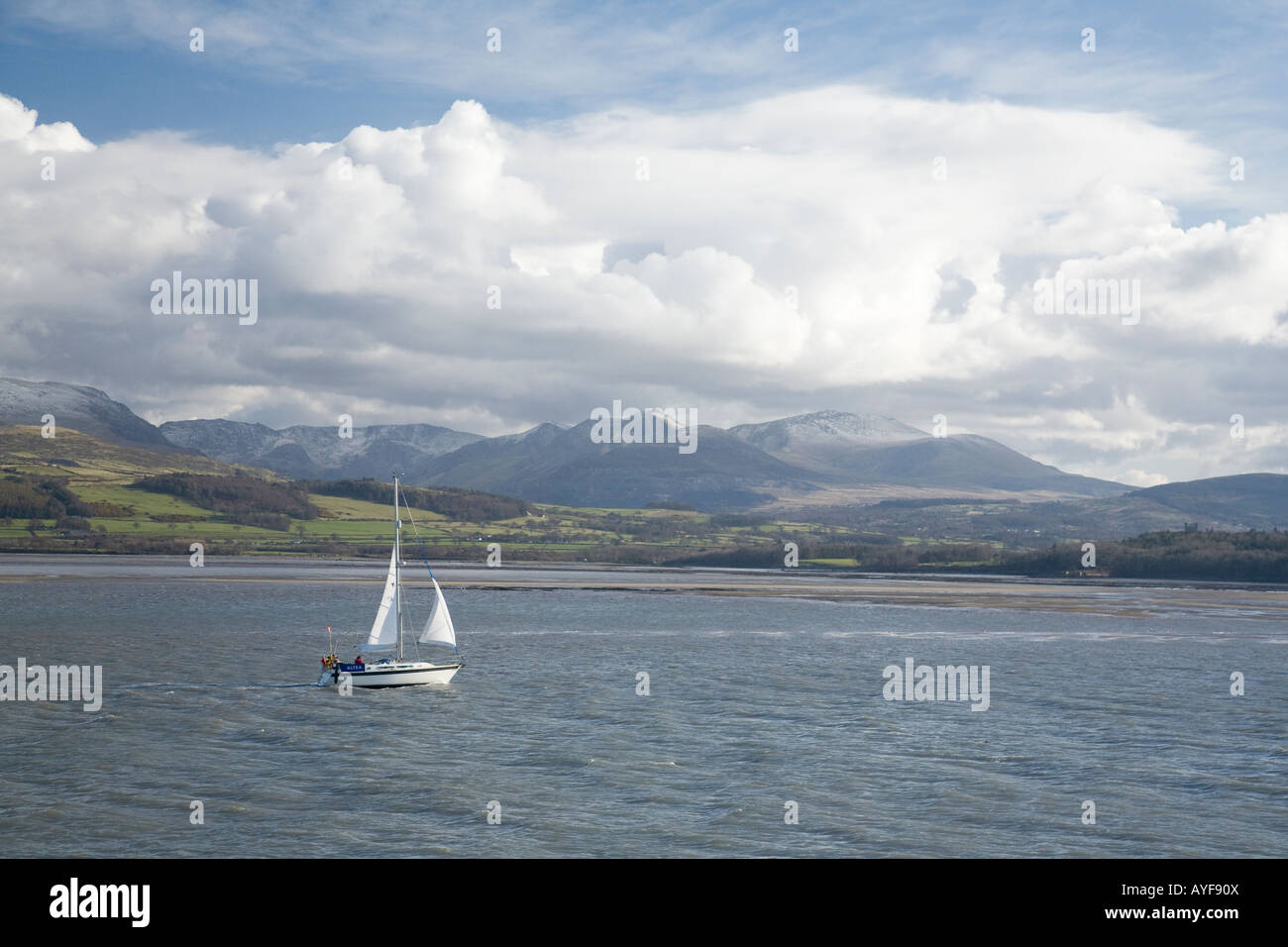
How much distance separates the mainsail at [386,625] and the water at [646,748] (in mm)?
2981

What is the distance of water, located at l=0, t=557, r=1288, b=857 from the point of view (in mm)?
27906

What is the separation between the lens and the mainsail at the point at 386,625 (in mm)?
53625

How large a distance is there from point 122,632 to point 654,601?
5649 centimetres

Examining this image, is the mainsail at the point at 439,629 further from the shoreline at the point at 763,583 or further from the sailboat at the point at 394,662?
the shoreline at the point at 763,583

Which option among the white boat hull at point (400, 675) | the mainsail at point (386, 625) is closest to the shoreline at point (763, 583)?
the mainsail at point (386, 625)

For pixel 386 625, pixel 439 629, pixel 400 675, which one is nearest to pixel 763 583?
pixel 439 629

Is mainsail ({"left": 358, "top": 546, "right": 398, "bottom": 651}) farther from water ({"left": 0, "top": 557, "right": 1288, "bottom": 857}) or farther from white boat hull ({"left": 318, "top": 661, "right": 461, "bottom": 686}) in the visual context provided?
water ({"left": 0, "top": 557, "right": 1288, "bottom": 857})

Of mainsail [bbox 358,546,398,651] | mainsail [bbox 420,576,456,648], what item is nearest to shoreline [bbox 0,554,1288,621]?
mainsail [bbox 420,576,456,648]

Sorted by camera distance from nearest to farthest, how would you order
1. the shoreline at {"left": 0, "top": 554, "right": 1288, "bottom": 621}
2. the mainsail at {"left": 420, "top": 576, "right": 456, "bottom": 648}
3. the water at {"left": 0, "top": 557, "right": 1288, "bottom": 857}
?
1. the water at {"left": 0, "top": 557, "right": 1288, "bottom": 857}
2. the mainsail at {"left": 420, "top": 576, "right": 456, "bottom": 648}
3. the shoreline at {"left": 0, "top": 554, "right": 1288, "bottom": 621}

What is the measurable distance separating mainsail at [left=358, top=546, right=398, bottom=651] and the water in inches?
117
